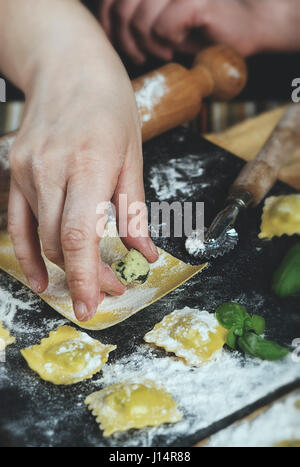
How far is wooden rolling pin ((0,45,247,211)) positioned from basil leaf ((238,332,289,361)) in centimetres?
88

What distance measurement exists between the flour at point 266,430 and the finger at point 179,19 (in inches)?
62.8

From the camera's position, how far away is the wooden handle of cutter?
1.46 m

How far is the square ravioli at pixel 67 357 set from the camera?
3.36 ft

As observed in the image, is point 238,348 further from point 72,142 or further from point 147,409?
point 72,142

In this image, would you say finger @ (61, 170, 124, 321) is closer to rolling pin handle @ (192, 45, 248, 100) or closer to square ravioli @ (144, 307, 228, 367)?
square ravioli @ (144, 307, 228, 367)

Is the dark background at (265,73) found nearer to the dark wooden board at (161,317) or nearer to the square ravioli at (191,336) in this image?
the dark wooden board at (161,317)

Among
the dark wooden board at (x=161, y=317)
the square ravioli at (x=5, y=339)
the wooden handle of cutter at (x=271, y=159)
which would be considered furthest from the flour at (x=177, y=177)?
the square ravioli at (x=5, y=339)

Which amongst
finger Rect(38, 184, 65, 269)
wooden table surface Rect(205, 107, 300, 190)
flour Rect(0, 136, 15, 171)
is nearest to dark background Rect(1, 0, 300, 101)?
wooden table surface Rect(205, 107, 300, 190)

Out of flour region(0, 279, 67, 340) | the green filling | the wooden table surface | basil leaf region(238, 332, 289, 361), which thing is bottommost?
the wooden table surface

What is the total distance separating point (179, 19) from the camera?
212 centimetres

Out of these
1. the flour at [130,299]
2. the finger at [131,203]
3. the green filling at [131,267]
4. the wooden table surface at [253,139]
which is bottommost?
the wooden table surface at [253,139]

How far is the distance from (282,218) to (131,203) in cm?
46

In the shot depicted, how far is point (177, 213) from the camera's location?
147cm

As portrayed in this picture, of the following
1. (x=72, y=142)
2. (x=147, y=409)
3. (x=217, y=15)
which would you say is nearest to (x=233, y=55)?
(x=217, y=15)
